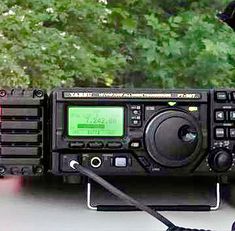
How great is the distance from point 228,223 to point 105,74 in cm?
72

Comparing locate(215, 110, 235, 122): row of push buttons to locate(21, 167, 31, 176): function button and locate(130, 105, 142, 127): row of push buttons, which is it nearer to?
locate(130, 105, 142, 127): row of push buttons

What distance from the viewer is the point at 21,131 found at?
2.32 feet

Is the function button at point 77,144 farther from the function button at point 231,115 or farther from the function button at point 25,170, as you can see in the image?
the function button at point 231,115

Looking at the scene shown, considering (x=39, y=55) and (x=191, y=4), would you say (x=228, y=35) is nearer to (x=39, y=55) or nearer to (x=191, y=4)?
(x=191, y=4)

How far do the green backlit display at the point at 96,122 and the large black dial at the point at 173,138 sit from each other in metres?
0.04

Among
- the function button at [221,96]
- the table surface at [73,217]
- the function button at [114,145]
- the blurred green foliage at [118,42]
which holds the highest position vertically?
the blurred green foliage at [118,42]

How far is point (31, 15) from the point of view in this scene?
A: 4.48 ft

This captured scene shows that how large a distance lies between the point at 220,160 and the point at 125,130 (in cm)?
13

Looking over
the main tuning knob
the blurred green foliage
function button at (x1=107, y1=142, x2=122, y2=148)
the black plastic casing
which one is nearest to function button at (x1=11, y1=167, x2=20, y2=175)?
the black plastic casing

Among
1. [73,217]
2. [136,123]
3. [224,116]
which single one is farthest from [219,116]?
[73,217]

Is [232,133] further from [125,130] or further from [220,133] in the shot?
[125,130]

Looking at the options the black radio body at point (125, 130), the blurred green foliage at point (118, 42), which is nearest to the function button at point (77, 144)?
the black radio body at point (125, 130)

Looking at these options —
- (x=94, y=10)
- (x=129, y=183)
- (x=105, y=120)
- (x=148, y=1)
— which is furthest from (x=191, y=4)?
(x=105, y=120)

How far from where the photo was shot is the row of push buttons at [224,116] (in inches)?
27.9
